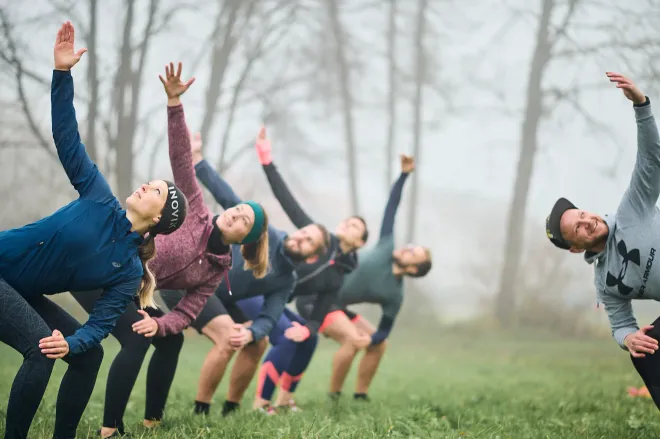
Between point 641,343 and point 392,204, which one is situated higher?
point 392,204

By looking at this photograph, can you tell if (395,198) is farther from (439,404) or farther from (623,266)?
(623,266)

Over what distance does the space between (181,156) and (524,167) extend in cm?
1641

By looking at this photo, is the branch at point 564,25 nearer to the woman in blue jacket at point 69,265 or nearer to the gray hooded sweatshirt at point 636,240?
the gray hooded sweatshirt at point 636,240

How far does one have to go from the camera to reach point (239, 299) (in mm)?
5996

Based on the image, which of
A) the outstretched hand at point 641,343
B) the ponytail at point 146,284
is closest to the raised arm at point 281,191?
the ponytail at point 146,284

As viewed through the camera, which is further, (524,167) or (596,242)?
(524,167)

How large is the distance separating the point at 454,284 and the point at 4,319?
2836 cm

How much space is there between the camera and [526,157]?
64.7ft

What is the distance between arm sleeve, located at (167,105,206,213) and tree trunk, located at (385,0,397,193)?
1722 centimetres

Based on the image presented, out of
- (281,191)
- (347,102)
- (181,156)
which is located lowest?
(281,191)

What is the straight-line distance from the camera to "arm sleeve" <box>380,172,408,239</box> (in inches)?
293

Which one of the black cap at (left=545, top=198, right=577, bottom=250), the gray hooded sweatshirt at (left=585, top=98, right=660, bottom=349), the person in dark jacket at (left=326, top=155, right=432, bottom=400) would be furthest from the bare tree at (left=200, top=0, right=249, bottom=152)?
the gray hooded sweatshirt at (left=585, top=98, right=660, bottom=349)

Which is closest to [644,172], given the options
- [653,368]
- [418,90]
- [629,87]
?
[629,87]

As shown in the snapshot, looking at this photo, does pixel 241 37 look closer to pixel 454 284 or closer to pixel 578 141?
pixel 578 141
